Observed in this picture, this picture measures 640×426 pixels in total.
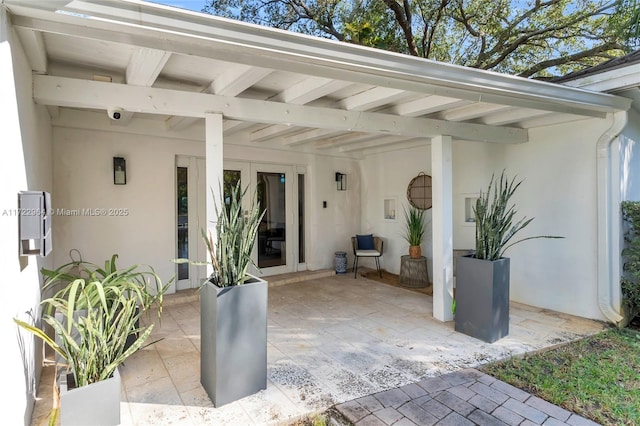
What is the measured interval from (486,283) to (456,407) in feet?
5.06

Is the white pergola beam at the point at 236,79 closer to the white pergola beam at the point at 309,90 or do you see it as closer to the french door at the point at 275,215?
the white pergola beam at the point at 309,90

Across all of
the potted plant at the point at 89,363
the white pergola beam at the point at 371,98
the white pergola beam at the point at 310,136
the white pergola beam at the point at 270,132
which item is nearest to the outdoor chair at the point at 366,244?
the white pergola beam at the point at 310,136

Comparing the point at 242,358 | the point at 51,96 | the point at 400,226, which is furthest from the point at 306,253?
the point at 51,96

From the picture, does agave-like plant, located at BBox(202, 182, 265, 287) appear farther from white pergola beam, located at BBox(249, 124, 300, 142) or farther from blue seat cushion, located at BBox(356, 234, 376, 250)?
blue seat cushion, located at BBox(356, 234, 376, 250)

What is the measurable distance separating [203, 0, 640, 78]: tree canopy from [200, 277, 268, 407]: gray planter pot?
680 centimetres

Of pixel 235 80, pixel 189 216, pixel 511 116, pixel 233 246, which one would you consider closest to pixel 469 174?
pixel 511 116

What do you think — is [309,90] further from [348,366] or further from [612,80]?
[612,80]

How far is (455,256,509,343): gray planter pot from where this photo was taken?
3.64 metres

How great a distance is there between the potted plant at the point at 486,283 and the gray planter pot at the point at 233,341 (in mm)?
2383

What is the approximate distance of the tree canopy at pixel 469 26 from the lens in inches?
293

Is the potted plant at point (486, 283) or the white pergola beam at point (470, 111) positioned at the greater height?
the white pergola beam at point (470, 111)

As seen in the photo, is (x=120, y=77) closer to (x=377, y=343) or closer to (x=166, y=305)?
(x=166, y=305)

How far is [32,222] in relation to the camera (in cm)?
205

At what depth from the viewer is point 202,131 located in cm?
547
